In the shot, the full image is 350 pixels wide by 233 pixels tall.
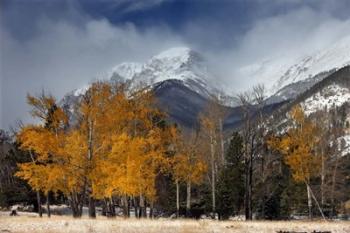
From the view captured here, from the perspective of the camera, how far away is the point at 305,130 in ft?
160

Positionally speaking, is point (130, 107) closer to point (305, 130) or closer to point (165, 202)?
point (305, 130)

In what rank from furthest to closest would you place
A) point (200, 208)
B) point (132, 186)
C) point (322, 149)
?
point (200, 208)
point (322, 149)
point (132, 186)

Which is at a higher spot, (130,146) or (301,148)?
(301,148)

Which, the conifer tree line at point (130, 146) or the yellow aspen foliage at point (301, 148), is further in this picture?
the yellow aspen foliage at point (301, 148)

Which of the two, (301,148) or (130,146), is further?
(301,148)

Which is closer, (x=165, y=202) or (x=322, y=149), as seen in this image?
(x=322, y=149)

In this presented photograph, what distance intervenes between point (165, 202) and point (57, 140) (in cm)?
2605

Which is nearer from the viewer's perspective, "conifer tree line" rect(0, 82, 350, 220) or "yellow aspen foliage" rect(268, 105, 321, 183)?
"conifer tree line" rect(0, 82, 350, 220)

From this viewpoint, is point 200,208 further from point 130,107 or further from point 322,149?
point 130,107

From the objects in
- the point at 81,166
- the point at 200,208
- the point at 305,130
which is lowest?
the point at 200,208

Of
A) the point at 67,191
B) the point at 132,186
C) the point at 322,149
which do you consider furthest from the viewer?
the point at 322,149

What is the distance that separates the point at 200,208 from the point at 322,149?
1502 cm

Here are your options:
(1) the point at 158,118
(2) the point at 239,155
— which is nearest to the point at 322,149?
(2) the point at 239,155

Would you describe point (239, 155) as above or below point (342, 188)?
above
